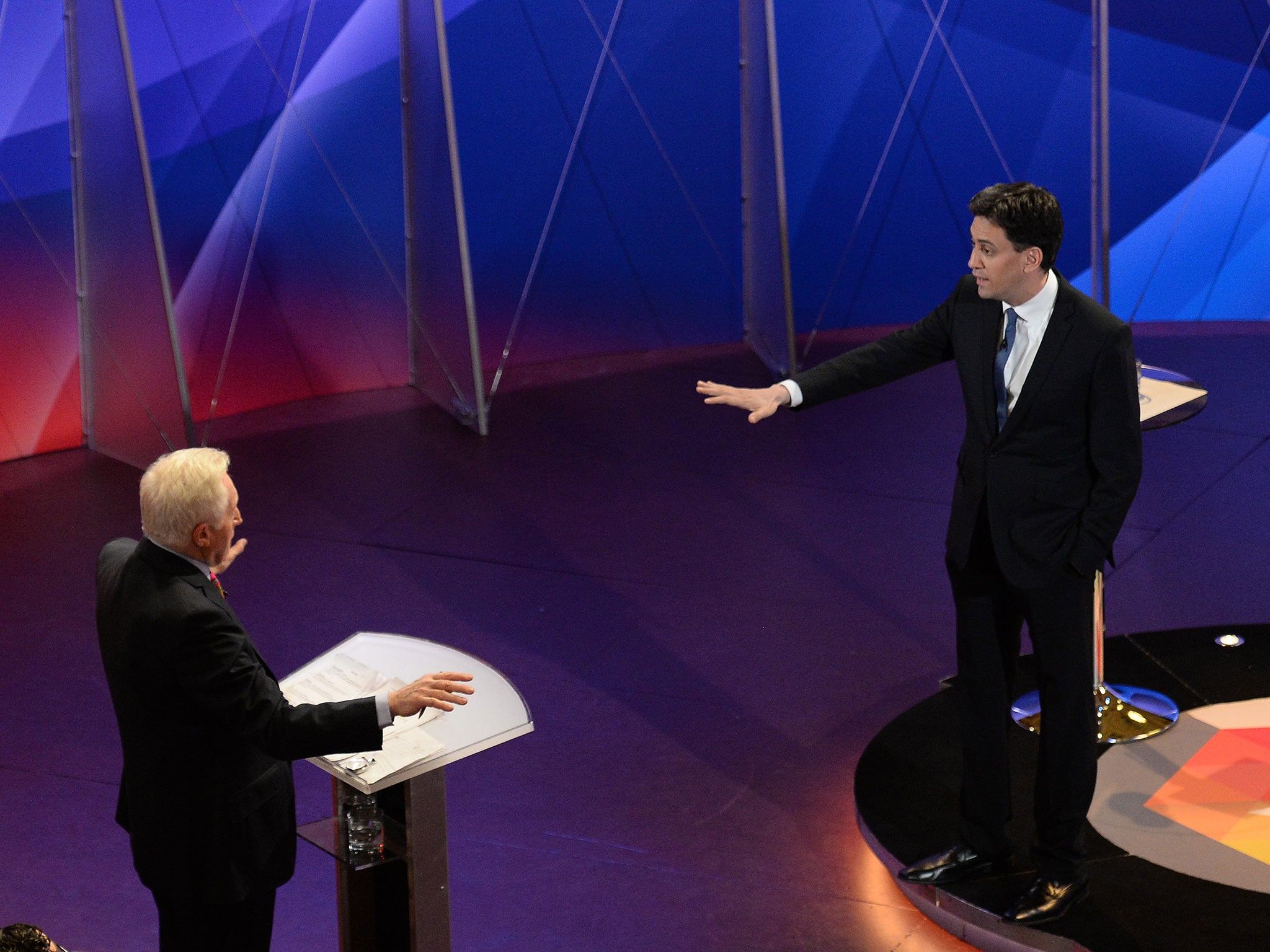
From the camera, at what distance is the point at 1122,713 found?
4.45 meters

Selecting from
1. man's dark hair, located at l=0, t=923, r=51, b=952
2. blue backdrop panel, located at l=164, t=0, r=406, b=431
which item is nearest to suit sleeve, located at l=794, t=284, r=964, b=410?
man's dark hair, located at l=0, t=923, r=51, b=952

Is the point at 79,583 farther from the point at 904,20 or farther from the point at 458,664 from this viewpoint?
the point at 904,20

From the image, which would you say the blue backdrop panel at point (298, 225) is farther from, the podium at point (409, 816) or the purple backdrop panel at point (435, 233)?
the podium at point (409, 816)

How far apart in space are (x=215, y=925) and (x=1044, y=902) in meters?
1.95

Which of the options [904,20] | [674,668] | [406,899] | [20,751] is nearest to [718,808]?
[674,668]

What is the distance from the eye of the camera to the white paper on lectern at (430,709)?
2.67 meters

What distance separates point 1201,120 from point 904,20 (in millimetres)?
1970

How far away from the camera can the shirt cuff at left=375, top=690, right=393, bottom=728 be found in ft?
8.36

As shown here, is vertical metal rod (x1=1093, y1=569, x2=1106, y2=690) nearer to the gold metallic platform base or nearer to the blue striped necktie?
the gold metallic platform base

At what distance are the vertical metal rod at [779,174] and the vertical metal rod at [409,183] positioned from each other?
2.00 meters

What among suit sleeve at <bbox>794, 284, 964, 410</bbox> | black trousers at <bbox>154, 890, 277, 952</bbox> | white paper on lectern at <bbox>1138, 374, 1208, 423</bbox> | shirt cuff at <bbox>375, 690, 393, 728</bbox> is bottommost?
black trousers at <bbox>154, 890, 277, 952</bbox>

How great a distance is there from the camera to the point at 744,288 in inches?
366

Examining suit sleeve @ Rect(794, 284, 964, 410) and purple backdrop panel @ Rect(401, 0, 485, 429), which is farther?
purple backdrop panel @ Rect(401, 0, 485, 429)

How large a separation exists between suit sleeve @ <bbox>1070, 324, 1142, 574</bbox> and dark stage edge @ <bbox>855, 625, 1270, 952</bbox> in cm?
90
